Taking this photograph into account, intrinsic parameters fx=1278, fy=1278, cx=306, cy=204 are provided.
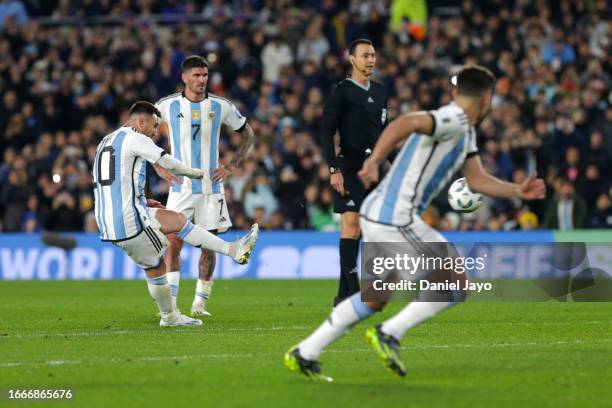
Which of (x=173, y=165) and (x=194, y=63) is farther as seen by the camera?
(x=194, y=63)

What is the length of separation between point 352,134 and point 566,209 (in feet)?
30.1

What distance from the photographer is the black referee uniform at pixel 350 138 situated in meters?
13.1

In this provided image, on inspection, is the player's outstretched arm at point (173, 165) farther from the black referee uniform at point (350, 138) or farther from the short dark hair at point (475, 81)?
the short dark hair at point (475, 81)

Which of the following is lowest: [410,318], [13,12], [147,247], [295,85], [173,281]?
[173,281]

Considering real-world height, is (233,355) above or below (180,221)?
below

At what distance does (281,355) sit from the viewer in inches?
389

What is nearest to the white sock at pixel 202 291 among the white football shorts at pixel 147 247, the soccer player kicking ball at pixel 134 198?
the soccer player kicking ball at pixel 134 198

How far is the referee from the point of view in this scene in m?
13.1

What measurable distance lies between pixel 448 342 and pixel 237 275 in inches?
443

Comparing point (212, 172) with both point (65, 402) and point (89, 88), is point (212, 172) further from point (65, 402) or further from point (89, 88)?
point (89, 88)

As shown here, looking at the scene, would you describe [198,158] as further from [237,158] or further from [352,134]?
[352,134]

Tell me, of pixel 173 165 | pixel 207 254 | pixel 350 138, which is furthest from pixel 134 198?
pixel 350 138

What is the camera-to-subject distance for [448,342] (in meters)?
10.8

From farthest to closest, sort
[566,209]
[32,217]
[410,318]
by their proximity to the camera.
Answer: [32,217], [566,209], [410,318]
